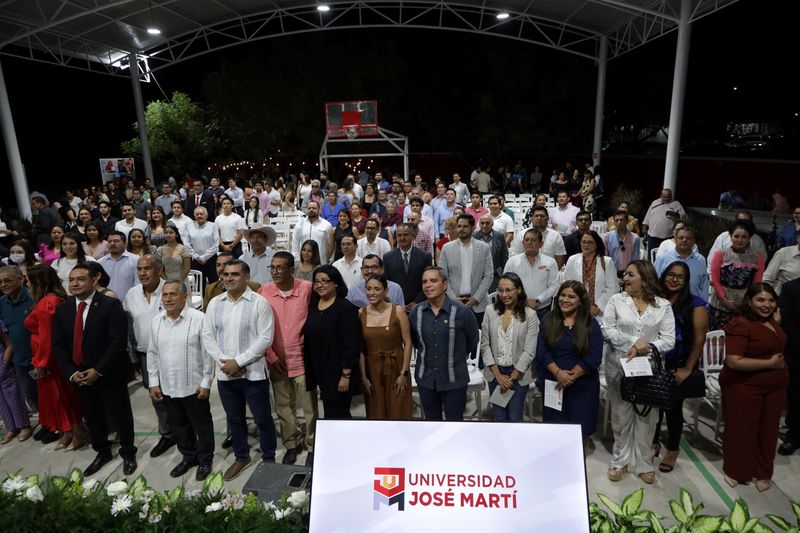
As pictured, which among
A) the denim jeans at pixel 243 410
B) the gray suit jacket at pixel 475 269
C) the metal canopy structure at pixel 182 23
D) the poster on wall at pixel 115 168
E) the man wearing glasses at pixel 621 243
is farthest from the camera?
the poster on wall at pixel 115 168

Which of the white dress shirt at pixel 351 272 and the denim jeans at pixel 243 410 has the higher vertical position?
the white dress shirt at pixel 351 272

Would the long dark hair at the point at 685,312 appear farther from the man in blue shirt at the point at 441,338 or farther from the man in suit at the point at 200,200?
the man in suit at the point at 200,200

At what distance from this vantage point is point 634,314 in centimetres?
381

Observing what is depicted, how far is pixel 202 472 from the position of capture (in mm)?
4129

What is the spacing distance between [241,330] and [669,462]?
3.33m

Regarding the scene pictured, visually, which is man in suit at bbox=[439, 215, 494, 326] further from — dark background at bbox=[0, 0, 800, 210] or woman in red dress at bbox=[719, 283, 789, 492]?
dark background at bbox=[0, 0, 800, 210]

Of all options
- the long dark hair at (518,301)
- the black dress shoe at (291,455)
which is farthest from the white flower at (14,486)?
the long dark hair at (518,301)

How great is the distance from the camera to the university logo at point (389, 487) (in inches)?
74.6

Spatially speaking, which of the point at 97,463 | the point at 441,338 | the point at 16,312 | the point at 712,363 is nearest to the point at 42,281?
the point at 16,312

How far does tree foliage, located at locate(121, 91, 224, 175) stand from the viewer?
21.9m

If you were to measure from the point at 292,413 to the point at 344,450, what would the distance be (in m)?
2.55

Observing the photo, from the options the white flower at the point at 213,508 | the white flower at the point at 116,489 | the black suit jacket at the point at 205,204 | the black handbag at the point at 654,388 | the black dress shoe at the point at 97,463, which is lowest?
the black dress shoe at the point at 97,463

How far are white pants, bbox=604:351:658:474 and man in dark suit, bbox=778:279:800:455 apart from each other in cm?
124

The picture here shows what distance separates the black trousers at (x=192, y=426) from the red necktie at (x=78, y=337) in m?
0.72
